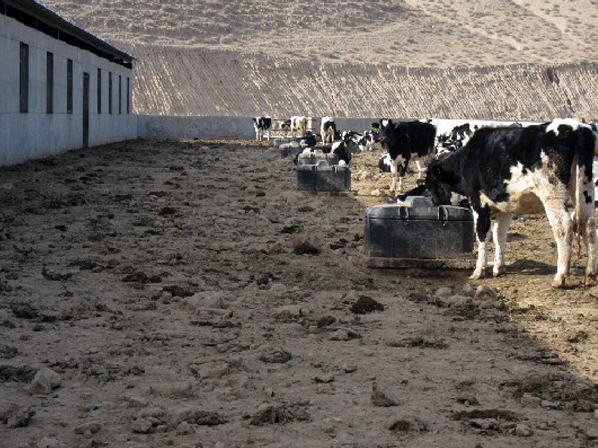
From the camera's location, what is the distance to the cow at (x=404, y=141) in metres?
23.3

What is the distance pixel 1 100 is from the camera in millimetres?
23156

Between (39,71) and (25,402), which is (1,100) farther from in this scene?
(25,402)

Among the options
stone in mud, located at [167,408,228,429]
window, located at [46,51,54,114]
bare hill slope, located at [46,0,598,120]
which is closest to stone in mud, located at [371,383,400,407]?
stone in mud, located at [167,408,228,429]

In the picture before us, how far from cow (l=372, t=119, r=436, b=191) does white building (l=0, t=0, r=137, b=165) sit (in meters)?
9.07

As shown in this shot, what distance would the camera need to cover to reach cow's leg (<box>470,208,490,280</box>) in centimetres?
1120

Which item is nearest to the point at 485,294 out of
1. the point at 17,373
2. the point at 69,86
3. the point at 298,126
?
the point at 17,373

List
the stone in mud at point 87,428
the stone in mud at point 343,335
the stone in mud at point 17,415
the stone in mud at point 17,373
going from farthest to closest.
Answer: the stone in mud at point 343,335
the stone in mud at point 17,373
the stone in mud at point 17,415
the stone in mud at point 87,428

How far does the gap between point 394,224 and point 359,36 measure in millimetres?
96337

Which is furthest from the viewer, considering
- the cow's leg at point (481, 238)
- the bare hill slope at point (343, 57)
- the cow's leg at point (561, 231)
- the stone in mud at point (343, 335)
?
the bare hill slope at point (343, 57)

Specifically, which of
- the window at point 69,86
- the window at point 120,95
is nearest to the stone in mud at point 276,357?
the window at point 69,86

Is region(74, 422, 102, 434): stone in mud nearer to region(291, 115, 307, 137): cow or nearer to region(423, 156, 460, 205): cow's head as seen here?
region(423, 156, 460, 205): cow's head

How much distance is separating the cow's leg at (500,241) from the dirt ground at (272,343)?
199 millimetres

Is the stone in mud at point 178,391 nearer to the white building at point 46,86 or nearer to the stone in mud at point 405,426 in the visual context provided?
the stone in mud at point 405,426

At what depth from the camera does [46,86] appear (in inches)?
1139
